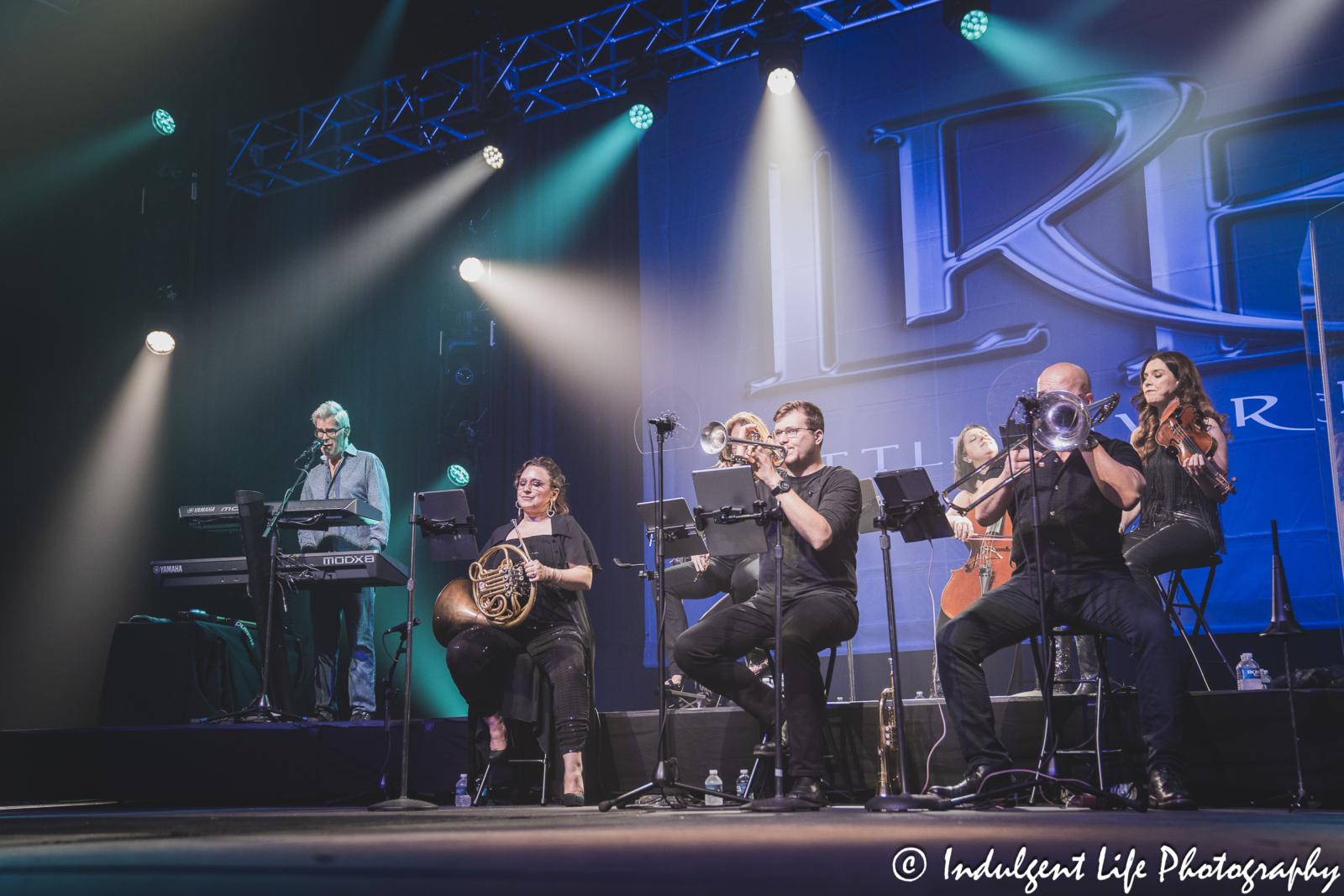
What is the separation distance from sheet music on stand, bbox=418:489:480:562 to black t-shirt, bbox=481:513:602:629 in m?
0.10

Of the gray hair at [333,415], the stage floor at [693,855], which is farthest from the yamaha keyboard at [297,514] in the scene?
the stage floor at [693,855]

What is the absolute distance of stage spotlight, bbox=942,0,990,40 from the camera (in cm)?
710

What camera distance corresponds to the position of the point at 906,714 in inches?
182

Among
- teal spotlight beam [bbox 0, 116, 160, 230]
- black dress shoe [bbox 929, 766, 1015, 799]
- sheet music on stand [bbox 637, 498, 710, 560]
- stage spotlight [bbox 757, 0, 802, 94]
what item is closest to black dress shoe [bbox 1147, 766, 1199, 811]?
black dress shoe [bbox 929, 766, 1015, 799]

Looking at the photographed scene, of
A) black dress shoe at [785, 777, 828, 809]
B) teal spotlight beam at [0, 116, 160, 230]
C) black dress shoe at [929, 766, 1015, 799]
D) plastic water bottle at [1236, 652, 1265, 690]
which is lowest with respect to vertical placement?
black dress shoe at [785, 777, 828, 809]

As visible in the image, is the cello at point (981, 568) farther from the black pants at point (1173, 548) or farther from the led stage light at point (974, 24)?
the led stage light at point (974, 24)

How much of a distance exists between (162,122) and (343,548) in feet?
13.9

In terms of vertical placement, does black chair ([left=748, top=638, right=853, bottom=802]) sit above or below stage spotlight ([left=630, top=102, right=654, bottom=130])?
below

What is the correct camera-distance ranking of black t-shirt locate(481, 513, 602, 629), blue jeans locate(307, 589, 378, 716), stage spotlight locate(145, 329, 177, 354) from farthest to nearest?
stage spotlight locate(145, 329, 177, 354)
blue jeans locate(307, 589, 378, 716)
black t-shirt locate(481, 513, 602, 629)

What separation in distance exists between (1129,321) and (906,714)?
127 inches

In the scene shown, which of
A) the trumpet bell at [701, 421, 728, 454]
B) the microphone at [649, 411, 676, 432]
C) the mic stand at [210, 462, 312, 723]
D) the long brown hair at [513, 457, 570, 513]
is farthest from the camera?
the mic stand at [210, 462, 312, 723]

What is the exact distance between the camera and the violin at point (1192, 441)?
495 centimetres

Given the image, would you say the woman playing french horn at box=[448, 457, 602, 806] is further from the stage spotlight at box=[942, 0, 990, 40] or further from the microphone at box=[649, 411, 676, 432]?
the stage spotlight at box=[942, 0, 990, 40]

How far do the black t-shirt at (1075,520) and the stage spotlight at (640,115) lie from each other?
5083 mm
